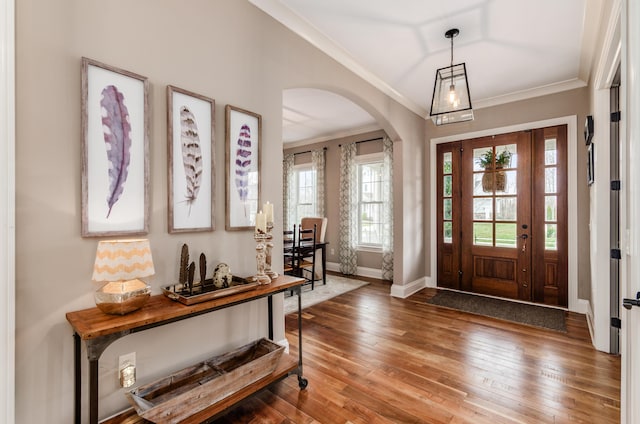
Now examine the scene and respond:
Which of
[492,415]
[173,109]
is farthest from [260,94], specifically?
[492,415]

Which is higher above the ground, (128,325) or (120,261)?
(120,261)

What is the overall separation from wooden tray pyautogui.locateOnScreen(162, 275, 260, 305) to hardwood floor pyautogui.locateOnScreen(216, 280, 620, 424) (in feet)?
2.55

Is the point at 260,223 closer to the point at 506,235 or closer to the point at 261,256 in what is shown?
the point at 261,256

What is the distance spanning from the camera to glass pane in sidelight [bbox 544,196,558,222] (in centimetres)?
383

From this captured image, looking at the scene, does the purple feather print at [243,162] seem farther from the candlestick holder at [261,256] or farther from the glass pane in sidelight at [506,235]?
the glass pane in sidelight at [506,235]

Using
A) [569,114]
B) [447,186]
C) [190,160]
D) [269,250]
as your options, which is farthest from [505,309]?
[190,160]

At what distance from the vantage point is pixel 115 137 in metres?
1.54

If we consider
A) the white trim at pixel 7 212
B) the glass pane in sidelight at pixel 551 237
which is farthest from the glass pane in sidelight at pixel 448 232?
the white trim at pixel 7 212

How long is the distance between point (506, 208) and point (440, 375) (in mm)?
2802

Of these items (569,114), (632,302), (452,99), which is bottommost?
(632,302)

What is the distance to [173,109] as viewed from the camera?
178 centimetres

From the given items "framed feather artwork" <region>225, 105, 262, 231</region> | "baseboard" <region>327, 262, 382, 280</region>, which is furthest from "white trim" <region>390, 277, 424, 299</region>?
"framed feather artwork" <region>225, 105, 262, 231</region>

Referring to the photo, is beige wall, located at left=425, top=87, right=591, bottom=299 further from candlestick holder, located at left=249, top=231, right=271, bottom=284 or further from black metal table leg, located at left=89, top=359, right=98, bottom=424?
black metal table leg, located at left=89, top=359, right=98, bottom=424

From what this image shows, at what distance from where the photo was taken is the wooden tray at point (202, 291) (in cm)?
158
